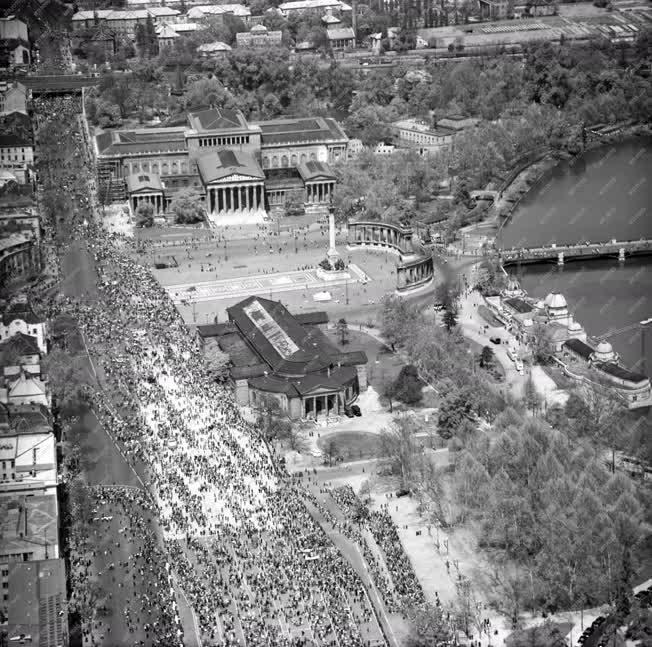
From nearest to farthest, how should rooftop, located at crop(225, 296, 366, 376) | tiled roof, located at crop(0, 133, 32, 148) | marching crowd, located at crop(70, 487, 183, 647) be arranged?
marching crowd, located at crop(70, 487, 183, 647) → rooftop, located at crop(225, 296, 366, 376) → tiled roof, located at crop(0, 133, 32, 148)

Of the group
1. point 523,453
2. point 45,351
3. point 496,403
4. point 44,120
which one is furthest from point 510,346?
point 44,120

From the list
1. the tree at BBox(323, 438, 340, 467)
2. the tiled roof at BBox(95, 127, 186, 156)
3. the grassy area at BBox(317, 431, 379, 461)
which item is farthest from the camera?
the tiled roof at BBox(95, 127, 186, 156)

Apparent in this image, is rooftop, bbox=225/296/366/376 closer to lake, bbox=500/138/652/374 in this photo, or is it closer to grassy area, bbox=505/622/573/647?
lake, bbox=500/138/652/374

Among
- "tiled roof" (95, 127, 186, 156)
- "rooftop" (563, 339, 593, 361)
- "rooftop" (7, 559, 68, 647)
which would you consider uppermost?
"rooftop" (7, 559, 68, 647)

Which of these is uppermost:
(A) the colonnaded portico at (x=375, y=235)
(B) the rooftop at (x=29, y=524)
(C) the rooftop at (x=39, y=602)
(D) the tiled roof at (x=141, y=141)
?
(C) the rooftop at (x=39, y=602)

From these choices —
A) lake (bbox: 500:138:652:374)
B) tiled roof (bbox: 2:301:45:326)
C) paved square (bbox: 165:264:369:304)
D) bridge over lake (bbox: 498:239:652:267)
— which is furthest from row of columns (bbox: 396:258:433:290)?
tiled roof (bbox: 2:301:45:326)

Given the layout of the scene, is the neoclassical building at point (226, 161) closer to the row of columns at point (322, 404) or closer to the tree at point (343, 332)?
the tree at point (343, 332)

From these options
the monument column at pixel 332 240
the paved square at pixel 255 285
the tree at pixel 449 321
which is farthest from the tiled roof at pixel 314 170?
the tree at pixel 449 321

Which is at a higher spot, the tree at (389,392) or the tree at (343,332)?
the tree at (389,392)
